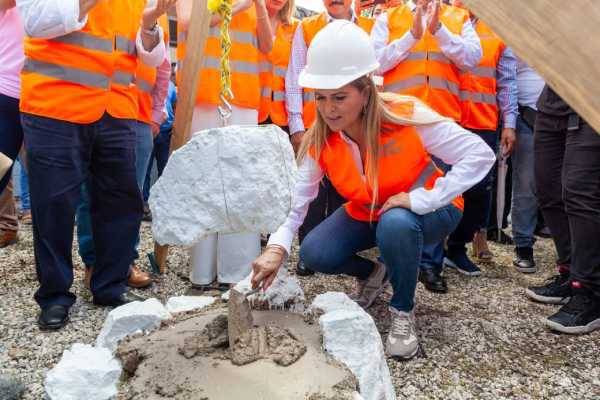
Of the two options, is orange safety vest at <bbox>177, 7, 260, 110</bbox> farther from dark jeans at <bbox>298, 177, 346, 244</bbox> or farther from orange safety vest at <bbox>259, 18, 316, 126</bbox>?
dark jeans at <bbox>298, 177, 346, 244</bbox>

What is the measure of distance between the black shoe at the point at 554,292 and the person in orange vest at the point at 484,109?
1.73 ft

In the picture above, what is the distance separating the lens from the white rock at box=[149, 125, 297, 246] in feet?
5.01

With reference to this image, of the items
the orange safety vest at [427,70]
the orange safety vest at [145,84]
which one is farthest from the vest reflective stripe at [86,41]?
the orange safety vest at [427,70]

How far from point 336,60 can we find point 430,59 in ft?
4.35

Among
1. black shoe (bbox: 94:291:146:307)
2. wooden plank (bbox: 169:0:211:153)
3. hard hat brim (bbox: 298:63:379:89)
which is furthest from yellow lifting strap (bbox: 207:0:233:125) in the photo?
black shoe (bbox: 94:291:146:307)

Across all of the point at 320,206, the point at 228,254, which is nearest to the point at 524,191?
the point at 320,206

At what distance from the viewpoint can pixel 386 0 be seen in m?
4.42

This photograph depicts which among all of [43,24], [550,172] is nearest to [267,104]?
[43,24]

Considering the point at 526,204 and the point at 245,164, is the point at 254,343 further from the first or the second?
the point at 526,204

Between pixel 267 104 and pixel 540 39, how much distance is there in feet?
9.20

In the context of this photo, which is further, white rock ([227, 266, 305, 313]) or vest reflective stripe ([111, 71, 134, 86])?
vest reflective stripe ([111, 71, 134, 86])

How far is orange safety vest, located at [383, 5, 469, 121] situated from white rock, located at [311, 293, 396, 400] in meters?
1.82

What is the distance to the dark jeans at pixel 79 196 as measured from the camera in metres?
2.26

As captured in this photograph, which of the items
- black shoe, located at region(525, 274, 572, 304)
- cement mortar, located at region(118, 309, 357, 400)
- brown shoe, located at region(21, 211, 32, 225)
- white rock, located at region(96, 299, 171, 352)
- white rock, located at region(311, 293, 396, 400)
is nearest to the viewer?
cement mortar, located at region(118, 309, 357, 400)
